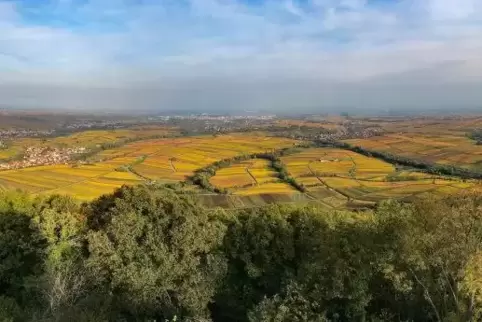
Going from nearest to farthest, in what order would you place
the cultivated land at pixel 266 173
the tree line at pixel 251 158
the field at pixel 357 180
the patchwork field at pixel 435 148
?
the field at pixel 357 180, the cultivated land at pixel 266 173, the tree line at pixel 251 158, the patchwork field at pixel 435 148

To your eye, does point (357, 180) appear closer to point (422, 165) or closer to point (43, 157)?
point (422, 165)

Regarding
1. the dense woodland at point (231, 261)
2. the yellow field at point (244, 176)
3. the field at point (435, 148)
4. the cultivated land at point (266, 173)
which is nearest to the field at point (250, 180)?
the yellow field at point (244, 176)

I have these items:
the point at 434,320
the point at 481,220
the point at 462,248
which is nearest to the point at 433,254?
the point at 462,248

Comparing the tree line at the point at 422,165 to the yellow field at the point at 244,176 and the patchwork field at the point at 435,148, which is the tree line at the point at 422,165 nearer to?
the patchwork field at the point at 435,148

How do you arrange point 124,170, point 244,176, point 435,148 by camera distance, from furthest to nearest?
point 435,148
point 124,170
point 244,176

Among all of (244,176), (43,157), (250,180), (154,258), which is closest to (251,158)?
(244,176)

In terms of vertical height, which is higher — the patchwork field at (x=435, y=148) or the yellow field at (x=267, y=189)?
the patchwork field at (x=435, y=148)

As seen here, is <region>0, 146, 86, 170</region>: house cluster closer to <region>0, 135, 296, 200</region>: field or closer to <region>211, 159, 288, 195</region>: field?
<region>0, 135, 296, 200</region>: field
